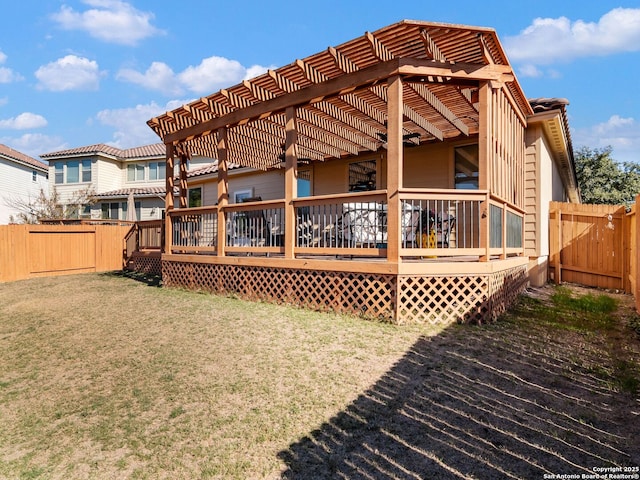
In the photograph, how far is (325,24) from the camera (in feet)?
A: 62.5

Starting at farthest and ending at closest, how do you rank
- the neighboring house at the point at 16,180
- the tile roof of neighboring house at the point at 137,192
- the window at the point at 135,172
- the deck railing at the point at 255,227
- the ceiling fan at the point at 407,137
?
the neighboring house at the point at 16,180 < the window at the point at 135,172 < the tile roof of neighboring house at the point at 137,192 < the ceiling fan at the point at 407,137 < the deck railing at the point at 255,227

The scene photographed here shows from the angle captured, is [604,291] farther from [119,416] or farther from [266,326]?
[119,416]

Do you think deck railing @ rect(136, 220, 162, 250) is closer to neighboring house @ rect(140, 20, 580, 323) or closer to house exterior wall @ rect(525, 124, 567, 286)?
neighboring house @ rect(140, 20, 580, 323)

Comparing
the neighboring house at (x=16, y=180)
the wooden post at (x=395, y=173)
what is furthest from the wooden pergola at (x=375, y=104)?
the neighboring house at (x=16, y=180)

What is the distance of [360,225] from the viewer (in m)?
6.44

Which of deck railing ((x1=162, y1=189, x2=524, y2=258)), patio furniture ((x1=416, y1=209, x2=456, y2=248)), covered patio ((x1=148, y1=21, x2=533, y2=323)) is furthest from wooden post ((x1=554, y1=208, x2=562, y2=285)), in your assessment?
patio furniture ((x1=416, y1=209, x2=456, y2=248))

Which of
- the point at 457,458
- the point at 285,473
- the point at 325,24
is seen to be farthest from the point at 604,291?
the point at 325,24

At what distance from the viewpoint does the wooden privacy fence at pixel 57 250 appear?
11242 millimetres

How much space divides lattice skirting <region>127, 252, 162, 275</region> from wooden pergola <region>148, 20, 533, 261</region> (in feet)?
10.2

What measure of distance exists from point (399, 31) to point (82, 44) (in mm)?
21880

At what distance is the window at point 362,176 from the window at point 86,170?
21.0m

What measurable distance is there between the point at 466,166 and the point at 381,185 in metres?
2.23

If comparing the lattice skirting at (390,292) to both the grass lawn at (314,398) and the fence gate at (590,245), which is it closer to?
the grass lawn at (314,398)

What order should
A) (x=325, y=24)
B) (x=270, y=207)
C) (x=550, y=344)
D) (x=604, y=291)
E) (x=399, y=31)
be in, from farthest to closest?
(x=325, y=24)
(x=604, y=291)
(x=270, y=207)
(x=399, y=31)
(x=550, y=344)
